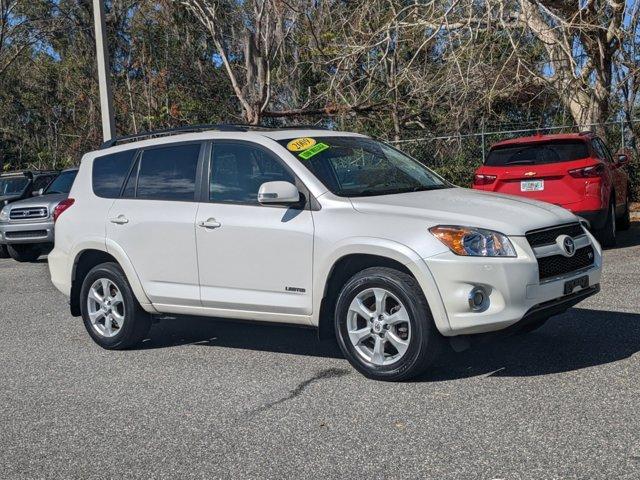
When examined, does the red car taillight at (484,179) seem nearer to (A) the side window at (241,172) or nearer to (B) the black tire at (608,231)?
(B) the black tire at (608,231)

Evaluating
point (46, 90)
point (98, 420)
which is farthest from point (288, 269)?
point (46, 90)

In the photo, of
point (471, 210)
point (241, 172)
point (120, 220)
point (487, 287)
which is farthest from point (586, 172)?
point (120, 220)

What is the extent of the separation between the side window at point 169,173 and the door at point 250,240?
214mm

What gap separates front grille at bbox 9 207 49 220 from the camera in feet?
51.3

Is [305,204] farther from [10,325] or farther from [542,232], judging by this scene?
[10,325]

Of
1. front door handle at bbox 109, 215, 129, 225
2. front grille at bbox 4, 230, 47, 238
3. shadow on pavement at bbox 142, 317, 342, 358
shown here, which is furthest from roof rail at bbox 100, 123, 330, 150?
front grille at bbox 4, 230, 47, 238

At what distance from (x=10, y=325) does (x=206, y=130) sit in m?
3.42

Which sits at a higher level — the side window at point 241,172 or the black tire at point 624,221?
the side window at point 241,172

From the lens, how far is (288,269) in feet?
20.4

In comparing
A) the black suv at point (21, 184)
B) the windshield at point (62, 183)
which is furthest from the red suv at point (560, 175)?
the black suv at point (21, 184)

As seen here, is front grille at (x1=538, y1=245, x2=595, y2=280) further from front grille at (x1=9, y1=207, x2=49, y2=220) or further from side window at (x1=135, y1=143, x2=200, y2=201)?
front grille at (x1=9, y1=207, x2=49, y2=220)

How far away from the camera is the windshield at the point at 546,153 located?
11.6m

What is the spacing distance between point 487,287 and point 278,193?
1624 mm

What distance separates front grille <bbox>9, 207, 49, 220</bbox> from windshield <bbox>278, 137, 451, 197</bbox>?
32.7 ft
